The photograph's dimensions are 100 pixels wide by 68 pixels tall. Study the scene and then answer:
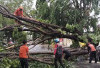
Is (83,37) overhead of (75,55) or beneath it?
overhead

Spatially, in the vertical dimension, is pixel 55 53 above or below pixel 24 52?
below

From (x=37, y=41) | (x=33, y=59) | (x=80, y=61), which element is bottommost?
(x=80, y=61)

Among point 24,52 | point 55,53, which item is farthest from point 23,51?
point 55,53

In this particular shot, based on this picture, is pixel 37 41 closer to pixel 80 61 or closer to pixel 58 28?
pixel 58 28

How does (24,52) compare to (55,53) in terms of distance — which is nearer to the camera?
(24,52)

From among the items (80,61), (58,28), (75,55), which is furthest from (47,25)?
(80,61)

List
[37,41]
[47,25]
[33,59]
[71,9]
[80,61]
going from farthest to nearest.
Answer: [80,61] → [71,9] → [37,41] → [47,25] → [33,59]

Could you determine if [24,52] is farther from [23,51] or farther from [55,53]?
[55,53]

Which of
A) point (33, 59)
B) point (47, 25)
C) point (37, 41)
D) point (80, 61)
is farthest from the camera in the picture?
point (80, 61)

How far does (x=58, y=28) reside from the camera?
31.6 feet

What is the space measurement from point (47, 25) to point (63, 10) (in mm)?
1873

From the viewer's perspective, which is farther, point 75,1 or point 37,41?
point 75,1

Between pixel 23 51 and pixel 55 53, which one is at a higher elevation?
pixel 23 51

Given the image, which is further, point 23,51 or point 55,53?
point 55,53
